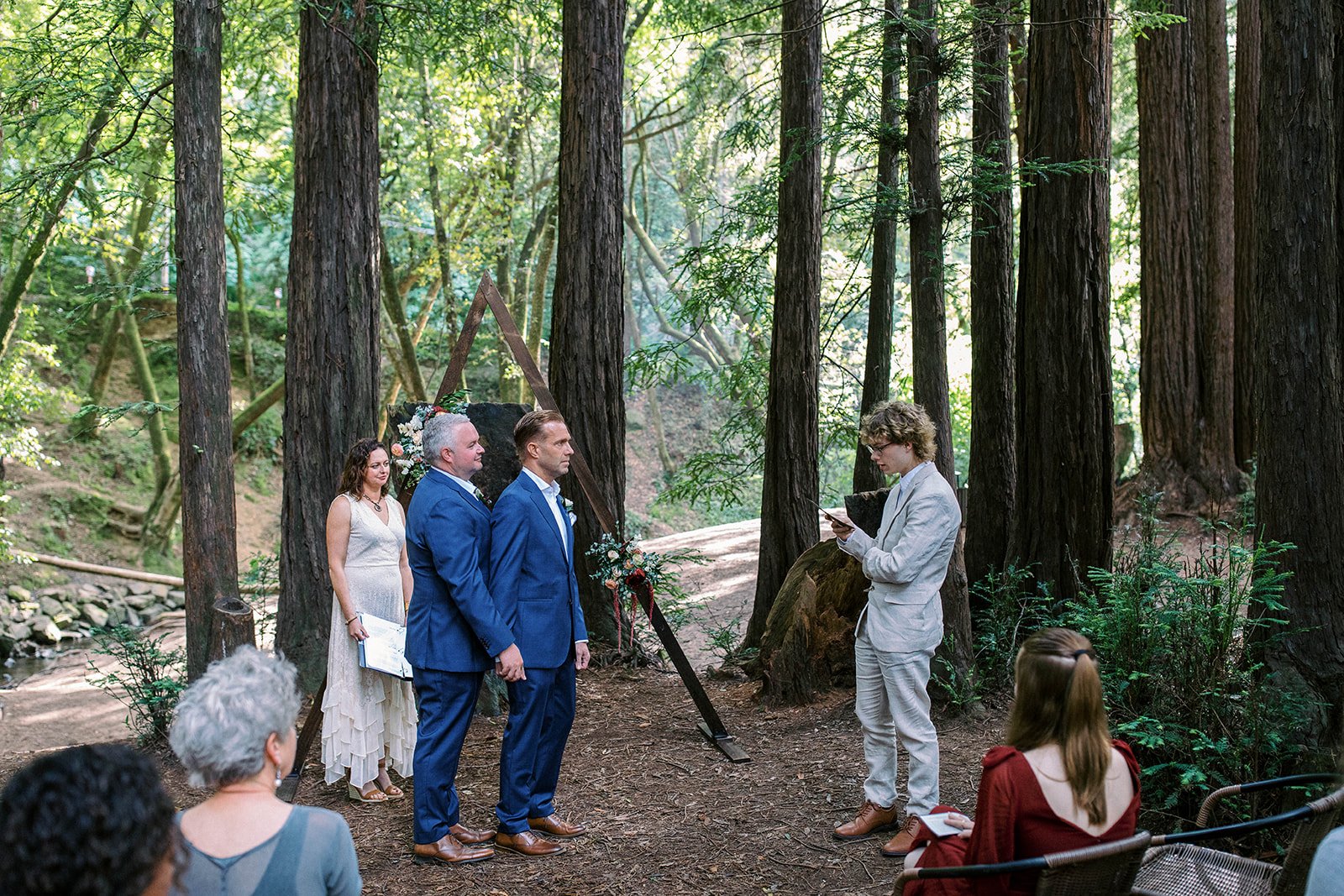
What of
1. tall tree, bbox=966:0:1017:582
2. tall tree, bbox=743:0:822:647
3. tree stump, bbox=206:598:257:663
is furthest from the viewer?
tall tree, bbox=743:0:822:647

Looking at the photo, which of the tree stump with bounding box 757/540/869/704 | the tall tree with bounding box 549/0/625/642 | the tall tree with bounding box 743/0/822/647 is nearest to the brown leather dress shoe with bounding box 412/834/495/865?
the tree stump with bounding box 757/540/869/704

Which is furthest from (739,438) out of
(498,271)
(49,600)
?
(49,600)

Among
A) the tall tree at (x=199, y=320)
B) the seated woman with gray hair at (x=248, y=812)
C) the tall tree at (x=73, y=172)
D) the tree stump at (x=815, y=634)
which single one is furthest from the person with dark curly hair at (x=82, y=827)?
the tall tree at (x=73, y=172)

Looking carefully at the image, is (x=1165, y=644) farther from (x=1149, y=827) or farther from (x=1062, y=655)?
(x=1062, y=655)

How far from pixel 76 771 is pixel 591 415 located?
7.37 metres

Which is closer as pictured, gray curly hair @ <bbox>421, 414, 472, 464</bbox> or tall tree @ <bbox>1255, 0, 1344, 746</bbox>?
gray curly hair @ <bbox>421, 414, 472, 464</bbox>

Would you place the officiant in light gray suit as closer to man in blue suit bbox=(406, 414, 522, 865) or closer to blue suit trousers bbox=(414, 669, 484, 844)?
man in blue suit bbox=(406, 414, 522, 865)

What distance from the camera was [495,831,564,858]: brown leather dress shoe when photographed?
5.00 meters

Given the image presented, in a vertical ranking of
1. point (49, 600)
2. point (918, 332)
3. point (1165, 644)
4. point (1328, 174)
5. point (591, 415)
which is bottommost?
point (49, 600)

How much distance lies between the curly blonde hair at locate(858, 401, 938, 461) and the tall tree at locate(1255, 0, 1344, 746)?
6.19 ft

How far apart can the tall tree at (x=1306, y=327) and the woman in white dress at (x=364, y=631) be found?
467 cm

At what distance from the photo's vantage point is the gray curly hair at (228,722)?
7.41ft

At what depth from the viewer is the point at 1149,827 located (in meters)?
4.80

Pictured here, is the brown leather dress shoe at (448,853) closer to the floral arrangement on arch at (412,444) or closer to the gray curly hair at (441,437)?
the gray curly hair at (441,437)
